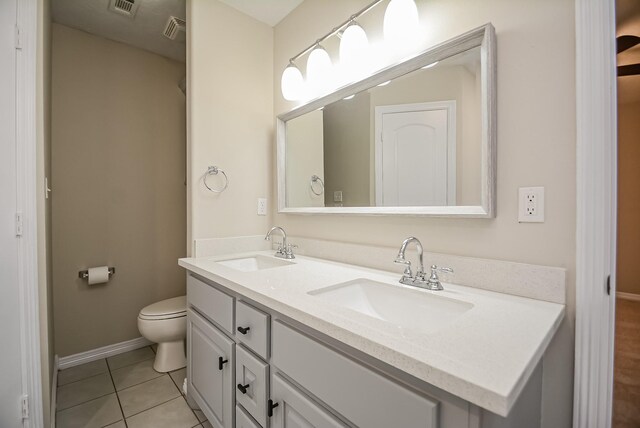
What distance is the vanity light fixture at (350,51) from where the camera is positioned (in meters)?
1.12

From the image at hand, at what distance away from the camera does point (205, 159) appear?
1668 millimetres

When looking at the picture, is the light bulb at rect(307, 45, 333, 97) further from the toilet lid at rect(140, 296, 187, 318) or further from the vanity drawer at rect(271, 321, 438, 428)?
the toilet lid at rect(140, 296, 187, 318)

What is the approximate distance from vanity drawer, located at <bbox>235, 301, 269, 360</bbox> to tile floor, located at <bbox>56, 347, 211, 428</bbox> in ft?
2.70

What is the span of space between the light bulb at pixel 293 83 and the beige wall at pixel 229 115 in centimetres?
31

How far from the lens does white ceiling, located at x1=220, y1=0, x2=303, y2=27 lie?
175 centimetres

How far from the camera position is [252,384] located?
1.01 meters

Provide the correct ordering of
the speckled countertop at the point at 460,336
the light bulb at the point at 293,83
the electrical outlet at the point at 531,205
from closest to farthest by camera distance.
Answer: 1. the speckled countertop at the point at 460,336
2. the electrical outlet at the point at 531,205
3. the light bulb at the point at 293,83

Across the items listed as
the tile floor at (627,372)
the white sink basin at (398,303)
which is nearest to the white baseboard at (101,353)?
the white sink basin at (398,303)

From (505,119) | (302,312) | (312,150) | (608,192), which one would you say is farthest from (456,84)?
(302,312)

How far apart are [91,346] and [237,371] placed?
1.73 m

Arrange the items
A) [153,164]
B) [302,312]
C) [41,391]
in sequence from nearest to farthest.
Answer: [302,312] < [41,391] < [153,164]

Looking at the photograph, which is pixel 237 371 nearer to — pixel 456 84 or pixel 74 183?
pixel 456 84

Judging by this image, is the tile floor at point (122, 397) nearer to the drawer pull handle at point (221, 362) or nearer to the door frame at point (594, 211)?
the drawer pull handle at point (221, 362)

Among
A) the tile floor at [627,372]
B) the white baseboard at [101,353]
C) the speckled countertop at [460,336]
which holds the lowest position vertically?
the white baseboard at [101,353]
